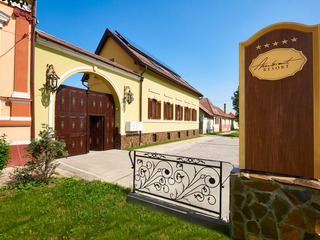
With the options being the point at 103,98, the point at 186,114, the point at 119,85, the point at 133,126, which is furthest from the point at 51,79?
the point at 186,114

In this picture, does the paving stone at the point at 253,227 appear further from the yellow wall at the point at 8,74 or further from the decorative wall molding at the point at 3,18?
the decorative wall molding at the point at 3,18

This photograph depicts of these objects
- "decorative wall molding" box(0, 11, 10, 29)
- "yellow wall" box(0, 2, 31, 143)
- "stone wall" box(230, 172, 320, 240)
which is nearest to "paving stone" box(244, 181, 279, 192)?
"stone wall" box(230, 172, 320, 240)

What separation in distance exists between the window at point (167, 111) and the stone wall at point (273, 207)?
13.3m

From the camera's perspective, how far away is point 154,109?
14.3m

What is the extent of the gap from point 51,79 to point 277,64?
7.22 meters

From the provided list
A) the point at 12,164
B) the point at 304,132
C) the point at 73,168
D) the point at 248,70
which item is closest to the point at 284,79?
the point at 248,70

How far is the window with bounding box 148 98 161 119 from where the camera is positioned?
1371cm

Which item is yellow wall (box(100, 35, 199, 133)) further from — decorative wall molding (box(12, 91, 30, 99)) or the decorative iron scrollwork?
the decorative iron scrollwork

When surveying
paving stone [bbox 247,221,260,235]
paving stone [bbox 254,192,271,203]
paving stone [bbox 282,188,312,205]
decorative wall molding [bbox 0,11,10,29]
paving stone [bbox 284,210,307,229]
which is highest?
decorative wall molding [bbox 0,11,10,29]

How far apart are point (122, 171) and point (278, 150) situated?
4840 mm

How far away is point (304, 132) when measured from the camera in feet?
7.59

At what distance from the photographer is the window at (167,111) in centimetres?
1589

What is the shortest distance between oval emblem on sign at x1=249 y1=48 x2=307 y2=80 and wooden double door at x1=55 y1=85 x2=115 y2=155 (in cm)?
747

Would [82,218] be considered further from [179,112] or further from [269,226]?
[179,112]
